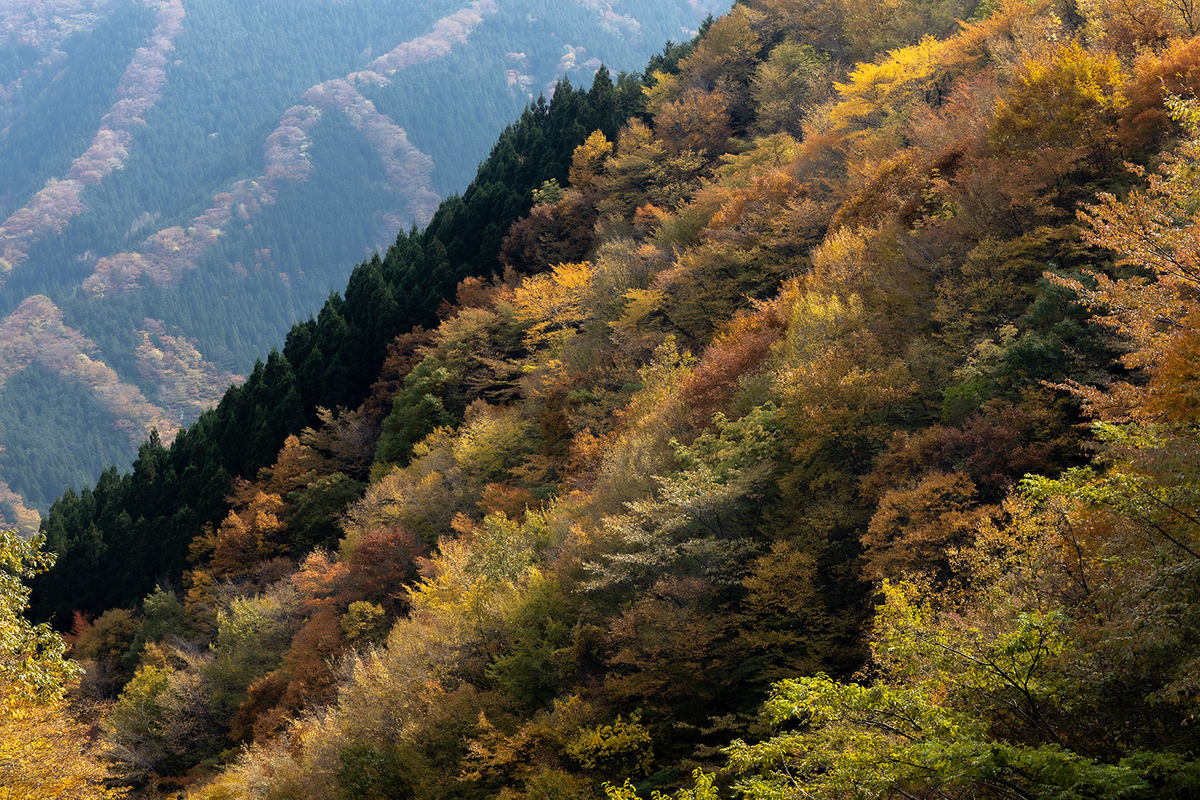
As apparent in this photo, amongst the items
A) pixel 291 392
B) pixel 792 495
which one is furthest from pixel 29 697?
pixel 291 392

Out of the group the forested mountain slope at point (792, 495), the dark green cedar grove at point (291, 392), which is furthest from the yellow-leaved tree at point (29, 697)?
the dark green cedar grove at point (291, 392)

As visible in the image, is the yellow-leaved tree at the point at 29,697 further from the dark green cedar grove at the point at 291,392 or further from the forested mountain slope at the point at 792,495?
the dark green cedar grove at the point at 291,392

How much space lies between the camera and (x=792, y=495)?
24.6 metres

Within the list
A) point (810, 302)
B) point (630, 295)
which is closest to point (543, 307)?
point (630, 295)

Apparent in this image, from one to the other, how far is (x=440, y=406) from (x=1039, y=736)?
52621 millimetres

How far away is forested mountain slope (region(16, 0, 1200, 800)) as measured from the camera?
11.4m

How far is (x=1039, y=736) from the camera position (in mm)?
11133

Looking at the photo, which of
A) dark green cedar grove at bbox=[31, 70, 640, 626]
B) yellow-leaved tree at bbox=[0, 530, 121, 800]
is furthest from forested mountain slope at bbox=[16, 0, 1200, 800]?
dark green cedar grove at bbox=[31, 70, 640, 626]

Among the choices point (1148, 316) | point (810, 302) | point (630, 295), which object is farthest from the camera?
point (630, 295)

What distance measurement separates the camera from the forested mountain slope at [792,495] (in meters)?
11.4

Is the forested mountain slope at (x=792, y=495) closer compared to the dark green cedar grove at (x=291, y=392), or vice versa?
the forested mountain slope at (x=792, y=495)

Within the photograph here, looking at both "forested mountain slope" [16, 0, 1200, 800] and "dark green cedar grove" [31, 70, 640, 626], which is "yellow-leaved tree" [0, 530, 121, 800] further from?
"dark green cedar grove" [31, 70, 640, 626]

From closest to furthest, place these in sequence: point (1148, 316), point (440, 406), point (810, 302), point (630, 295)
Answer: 1. point (1148, 316)
2. point (810, 302)
3. point (630, 295)
4. point (440, 406)

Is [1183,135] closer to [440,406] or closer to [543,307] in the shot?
[543,307]
